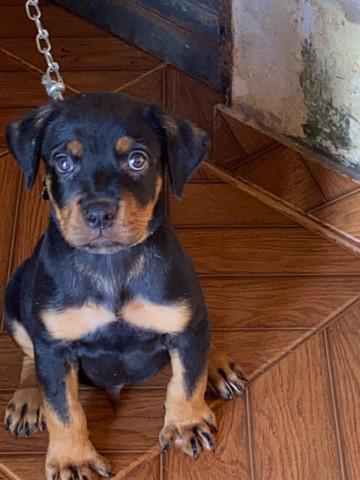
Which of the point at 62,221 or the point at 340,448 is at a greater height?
the point at 62,221

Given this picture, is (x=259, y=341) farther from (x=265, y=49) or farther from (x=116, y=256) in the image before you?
(x=265, y=49)

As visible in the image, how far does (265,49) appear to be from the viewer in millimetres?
2189

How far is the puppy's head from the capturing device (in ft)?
4.58

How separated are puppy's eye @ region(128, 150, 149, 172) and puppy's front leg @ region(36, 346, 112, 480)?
0.33 meters

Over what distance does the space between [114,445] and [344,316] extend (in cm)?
53

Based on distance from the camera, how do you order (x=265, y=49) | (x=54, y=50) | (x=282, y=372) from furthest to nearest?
(x=54, y=50), (x=265, y=49), (x=282, y=372)

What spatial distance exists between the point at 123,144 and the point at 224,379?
0.59 meters

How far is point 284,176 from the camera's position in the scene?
2242 mm

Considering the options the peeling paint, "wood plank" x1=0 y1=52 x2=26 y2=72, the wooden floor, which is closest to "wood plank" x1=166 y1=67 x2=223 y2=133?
the wooden floor

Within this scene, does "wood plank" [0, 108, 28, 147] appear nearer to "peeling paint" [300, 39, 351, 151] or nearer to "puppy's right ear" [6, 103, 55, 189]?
"peeling paint" [300, 39, 351, 151]

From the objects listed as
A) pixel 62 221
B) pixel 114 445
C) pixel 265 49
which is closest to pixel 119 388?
pixel 114 445

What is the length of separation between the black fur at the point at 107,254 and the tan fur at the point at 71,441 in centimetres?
2

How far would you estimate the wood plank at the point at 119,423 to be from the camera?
69.1 inches

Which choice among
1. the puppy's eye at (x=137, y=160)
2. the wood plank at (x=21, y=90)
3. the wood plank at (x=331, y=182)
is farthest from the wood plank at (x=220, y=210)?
the puppy's eye at (x=137, y=160)
